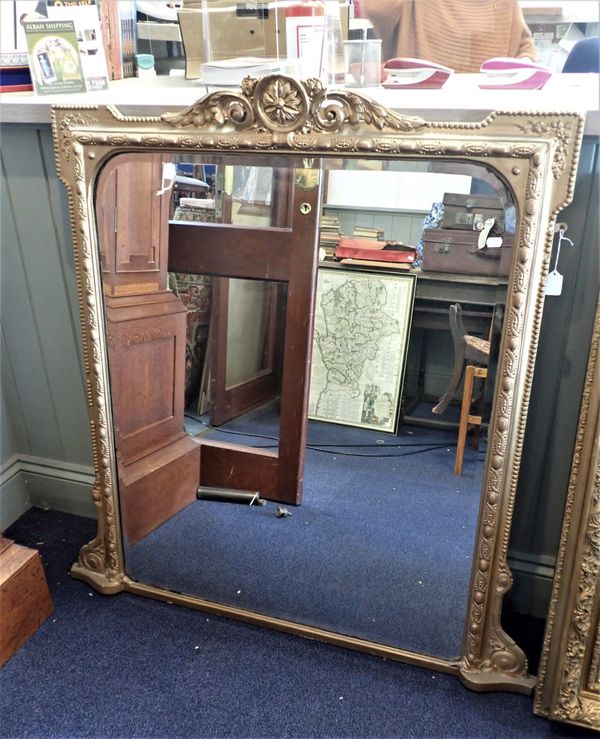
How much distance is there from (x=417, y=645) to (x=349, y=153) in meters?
1.13

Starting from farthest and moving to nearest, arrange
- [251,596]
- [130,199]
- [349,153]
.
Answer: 1. [251,596]
2. [130,199]
3. [349,153]

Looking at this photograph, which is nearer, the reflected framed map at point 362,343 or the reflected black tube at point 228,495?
the reflected framed map at point 362,343

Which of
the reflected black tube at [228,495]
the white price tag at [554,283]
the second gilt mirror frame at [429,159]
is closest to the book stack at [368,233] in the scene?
the second gilt mirror frame at [429,159]

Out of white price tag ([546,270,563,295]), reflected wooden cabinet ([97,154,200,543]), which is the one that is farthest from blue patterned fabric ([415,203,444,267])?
reflected wooden cabinet ([97,154,200,543])

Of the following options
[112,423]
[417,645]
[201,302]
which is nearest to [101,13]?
[201,302]

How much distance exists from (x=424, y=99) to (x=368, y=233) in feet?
0.98

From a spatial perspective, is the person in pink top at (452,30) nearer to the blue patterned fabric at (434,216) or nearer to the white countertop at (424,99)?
the white countertop at (424,99)

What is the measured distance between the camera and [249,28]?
4.25ft

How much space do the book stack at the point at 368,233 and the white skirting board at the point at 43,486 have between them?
1.20 meters

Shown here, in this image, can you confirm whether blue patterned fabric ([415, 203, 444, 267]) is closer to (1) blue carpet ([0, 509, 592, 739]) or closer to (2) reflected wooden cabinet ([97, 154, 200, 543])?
(2) reflected wooden cabinet ([97, 154, 200, 543])

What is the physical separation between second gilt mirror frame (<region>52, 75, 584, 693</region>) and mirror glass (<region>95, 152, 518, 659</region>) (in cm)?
4

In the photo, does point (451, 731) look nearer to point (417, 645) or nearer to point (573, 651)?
point (417, 645)

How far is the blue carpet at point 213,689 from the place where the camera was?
1.23 m

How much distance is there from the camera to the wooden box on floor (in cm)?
139
